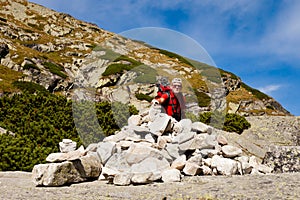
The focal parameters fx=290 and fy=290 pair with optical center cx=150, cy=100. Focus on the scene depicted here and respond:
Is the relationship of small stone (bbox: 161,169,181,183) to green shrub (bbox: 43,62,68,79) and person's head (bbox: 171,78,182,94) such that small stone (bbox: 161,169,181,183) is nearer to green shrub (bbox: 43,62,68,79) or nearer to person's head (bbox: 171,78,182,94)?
person's head (bbox: 171,78,182,94)

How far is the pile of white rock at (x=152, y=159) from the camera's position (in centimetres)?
707

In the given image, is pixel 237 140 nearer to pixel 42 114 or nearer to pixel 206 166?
pixel 206 166

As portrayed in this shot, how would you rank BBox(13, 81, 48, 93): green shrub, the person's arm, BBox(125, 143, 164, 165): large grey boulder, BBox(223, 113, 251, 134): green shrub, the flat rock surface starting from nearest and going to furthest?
the flat rock surface → BBox(125, 143, 164, 165): large grey boulder → the person's arm → BBox(223, 113, 251, 134): green shrub → BBox(13, 81, 48, 93): green shrub

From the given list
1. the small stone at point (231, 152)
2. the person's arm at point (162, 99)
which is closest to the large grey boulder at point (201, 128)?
the small stone at point (231, 152)

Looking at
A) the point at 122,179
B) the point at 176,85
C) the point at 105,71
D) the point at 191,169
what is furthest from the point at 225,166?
the point at 105,71

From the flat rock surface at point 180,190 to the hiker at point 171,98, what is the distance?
380 centimetres

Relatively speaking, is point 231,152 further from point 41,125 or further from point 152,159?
point 41,125

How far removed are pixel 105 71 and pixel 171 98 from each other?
3085cm

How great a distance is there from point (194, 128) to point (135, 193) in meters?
4.10

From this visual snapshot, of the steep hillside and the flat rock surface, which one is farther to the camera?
the steep hillside

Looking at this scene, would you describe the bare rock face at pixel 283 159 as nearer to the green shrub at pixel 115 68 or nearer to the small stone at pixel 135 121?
the small stone at pixel 135 121

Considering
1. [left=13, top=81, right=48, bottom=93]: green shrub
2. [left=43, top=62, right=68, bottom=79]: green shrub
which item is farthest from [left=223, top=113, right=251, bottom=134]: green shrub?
[left=43, top=62, right=68, bottom=79]: green shrub

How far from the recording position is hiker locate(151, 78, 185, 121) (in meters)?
10.4

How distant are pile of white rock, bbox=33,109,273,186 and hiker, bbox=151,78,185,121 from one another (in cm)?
60
